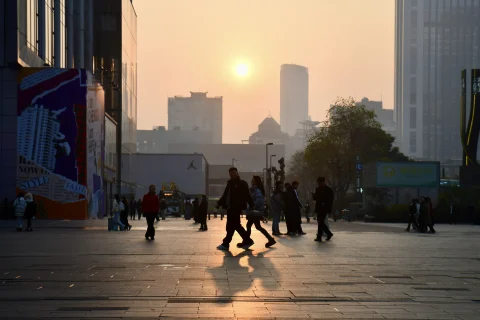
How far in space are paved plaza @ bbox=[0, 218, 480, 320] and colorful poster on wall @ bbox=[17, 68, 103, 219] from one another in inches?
1074

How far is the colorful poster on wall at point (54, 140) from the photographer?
46781 mm

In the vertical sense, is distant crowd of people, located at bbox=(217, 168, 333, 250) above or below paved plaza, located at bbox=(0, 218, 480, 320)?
above

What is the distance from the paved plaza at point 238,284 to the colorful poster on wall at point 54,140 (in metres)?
27.3

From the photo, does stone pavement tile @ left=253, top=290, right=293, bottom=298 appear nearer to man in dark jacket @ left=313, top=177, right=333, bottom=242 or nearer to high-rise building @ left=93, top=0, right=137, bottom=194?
man in dark jacket @ left=313, top=177, right=333, bottom=242

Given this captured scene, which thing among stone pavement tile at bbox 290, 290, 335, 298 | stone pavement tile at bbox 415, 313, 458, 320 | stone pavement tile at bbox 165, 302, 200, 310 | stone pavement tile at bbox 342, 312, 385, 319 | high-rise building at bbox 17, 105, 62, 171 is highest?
high-rise building at bbox 17, 105, 62, 171

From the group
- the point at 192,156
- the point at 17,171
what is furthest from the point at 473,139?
the point at 192,156

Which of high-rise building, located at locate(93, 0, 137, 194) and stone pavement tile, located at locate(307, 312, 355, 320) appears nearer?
stone pavement tile, located at locate(307, 312, 355, 320)

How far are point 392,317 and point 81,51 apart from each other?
178 ft

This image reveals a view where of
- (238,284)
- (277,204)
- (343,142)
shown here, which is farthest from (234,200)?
(343,142)

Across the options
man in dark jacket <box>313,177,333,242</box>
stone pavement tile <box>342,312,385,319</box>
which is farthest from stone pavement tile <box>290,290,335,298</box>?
man in dark jacket <box>313,177,333,242</box>

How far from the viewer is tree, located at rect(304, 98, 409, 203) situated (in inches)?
3679

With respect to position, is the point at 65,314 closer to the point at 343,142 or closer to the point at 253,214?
the point at 253,214

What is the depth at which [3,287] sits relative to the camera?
11.9m

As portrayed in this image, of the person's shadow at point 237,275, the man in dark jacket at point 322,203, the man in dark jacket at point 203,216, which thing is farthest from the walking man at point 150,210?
the man in dark jacket at point 203,216
